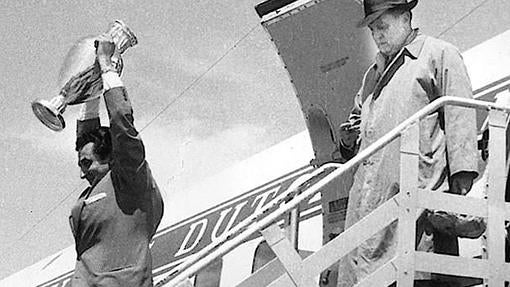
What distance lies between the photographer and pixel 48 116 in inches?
143

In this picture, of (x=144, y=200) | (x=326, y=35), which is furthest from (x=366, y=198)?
(x=326, y=35)

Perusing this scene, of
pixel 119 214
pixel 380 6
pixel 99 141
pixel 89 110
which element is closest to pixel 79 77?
pixel 89 110

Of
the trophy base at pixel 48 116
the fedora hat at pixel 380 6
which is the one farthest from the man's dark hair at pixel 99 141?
the fedora hat at pixel 380 6

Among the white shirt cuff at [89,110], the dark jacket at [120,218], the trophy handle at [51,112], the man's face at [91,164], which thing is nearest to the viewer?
the dark jacket at [120,218]

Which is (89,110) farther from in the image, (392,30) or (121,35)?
(392,30)

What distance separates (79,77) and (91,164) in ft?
1.47

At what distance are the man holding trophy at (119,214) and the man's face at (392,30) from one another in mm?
1152

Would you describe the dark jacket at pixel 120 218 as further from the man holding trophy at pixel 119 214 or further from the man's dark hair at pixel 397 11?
the man's dark hair at pixel 397 11

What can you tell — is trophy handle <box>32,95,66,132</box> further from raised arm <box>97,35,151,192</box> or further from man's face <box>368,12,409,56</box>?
man's face <box>368,12,409,56</box>

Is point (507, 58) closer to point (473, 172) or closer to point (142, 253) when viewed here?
point (473, 172)

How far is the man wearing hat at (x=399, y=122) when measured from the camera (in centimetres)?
324

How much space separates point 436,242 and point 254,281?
2.56 metres

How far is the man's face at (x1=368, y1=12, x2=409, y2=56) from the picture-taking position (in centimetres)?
369

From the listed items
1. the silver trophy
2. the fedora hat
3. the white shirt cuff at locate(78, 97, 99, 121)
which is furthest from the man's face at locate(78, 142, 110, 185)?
the fedora hat
